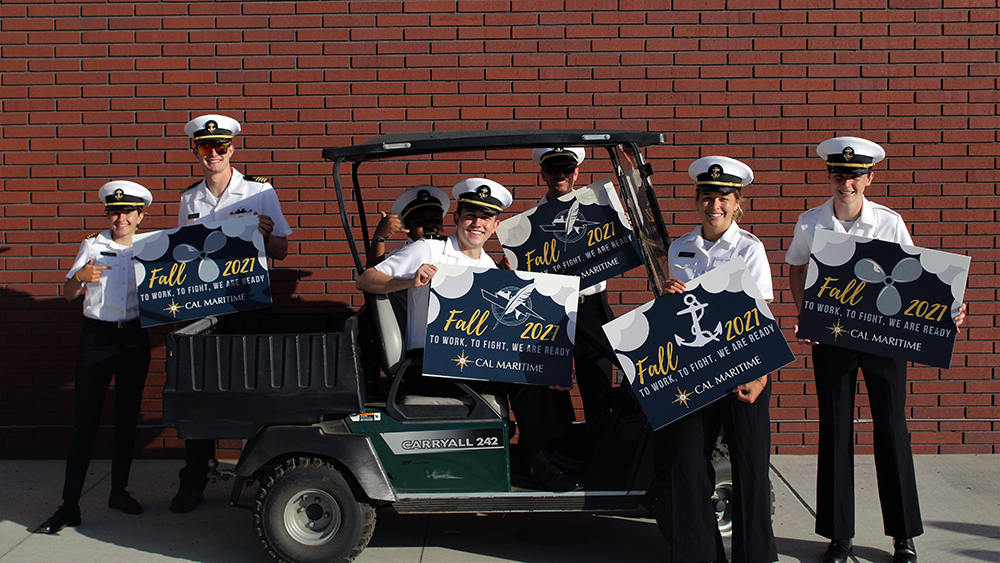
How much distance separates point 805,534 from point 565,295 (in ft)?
6.08

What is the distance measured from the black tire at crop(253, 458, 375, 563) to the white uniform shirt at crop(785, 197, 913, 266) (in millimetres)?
2443

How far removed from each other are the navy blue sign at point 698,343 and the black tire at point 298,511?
1424mm

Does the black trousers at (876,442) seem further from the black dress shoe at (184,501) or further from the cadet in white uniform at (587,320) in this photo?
the black dress shoe at (184,501)

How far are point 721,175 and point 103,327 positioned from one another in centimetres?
335

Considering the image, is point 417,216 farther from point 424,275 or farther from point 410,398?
point 410,398

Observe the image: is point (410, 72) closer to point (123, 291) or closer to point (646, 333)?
point (123, 291)

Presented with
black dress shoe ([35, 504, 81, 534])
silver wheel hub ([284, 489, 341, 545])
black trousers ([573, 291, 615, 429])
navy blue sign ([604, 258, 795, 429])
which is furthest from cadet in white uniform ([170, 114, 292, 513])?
navy blue sign ([604, 258, 795, 429])

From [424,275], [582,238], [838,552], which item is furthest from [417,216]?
[838,552]

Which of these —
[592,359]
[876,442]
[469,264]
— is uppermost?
[469,264]

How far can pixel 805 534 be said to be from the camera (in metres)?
4.42

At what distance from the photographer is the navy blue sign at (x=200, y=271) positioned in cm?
444

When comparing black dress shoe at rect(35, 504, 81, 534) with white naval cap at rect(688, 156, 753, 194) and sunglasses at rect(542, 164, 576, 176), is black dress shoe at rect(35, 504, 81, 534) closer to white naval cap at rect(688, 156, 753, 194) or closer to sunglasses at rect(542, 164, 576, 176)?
sunglasses at rect(542, 164, 576, 176)

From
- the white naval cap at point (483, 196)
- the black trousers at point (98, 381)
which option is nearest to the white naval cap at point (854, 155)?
the white naval cap at point (483, 196)

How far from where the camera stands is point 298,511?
399 cm
